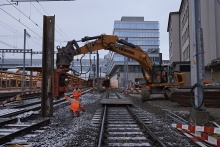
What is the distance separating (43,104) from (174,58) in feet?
171

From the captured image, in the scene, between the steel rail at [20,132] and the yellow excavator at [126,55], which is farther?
the yellow excavator at [126,55]

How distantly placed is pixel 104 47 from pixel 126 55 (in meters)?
3.03

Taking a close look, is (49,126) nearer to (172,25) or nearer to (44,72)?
(44,72)

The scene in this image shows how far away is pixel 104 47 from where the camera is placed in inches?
750

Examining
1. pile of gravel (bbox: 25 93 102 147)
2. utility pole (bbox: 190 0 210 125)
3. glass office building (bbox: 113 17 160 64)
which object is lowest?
pile of gravel (bbox: 25 93 102 147)

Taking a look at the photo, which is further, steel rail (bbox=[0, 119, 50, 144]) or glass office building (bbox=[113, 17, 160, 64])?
glass office building (bbox=[113, 17, 160, 64])

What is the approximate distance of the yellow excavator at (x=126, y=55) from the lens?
13687 mm

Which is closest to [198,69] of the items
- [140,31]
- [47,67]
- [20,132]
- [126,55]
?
[20,132]

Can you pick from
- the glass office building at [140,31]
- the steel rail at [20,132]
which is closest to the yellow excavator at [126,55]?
the steel rail at [20,132]

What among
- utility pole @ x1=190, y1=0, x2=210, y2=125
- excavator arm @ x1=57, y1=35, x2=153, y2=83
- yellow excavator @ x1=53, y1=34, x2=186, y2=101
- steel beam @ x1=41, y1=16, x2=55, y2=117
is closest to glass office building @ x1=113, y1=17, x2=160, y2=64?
yellow excavator @ x1=53, y1=34, x2=186, y2=101

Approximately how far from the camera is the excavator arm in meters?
14.8

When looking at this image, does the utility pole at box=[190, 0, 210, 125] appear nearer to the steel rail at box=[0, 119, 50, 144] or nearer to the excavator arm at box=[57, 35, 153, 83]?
the steel rail at box=[0, 119, 50, 144]

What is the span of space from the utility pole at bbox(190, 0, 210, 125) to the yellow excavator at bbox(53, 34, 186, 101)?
6.24 m

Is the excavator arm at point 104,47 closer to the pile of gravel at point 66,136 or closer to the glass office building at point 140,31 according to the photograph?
the pile of gravel at point 66,136
